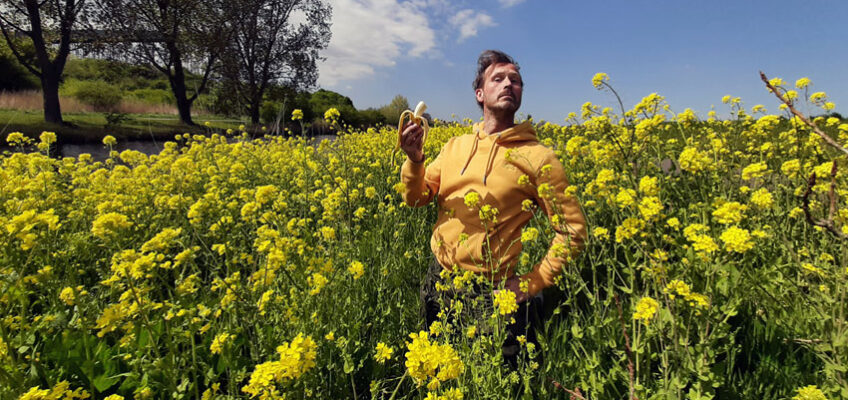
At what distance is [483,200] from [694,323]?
1112mm

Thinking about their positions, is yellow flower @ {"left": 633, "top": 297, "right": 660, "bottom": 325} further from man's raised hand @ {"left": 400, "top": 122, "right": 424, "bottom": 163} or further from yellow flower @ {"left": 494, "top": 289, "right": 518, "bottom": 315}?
man's raised hand @ {"left": 400, "top": 122, "right": 424, "bottom": 163}

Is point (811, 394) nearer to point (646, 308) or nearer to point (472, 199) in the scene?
point (646, 308)

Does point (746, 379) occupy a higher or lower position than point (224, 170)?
lower

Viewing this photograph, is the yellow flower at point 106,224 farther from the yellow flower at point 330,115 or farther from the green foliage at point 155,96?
the green foliage at point 155,96

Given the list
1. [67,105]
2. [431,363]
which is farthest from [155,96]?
[431,363]

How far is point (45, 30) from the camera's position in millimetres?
13633

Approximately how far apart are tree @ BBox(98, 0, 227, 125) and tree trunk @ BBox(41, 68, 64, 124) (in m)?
3.35

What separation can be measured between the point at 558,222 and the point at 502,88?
0.77 m

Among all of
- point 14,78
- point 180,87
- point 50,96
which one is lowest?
point 50,96

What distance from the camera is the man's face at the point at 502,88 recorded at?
1938mm

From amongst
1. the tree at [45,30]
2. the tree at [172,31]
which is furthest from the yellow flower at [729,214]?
the tree at [172,31]

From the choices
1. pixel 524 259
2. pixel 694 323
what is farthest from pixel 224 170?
pixel 694 323

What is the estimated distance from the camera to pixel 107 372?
1.70 meters

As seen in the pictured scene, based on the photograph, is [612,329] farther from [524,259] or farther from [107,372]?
[107,372]
